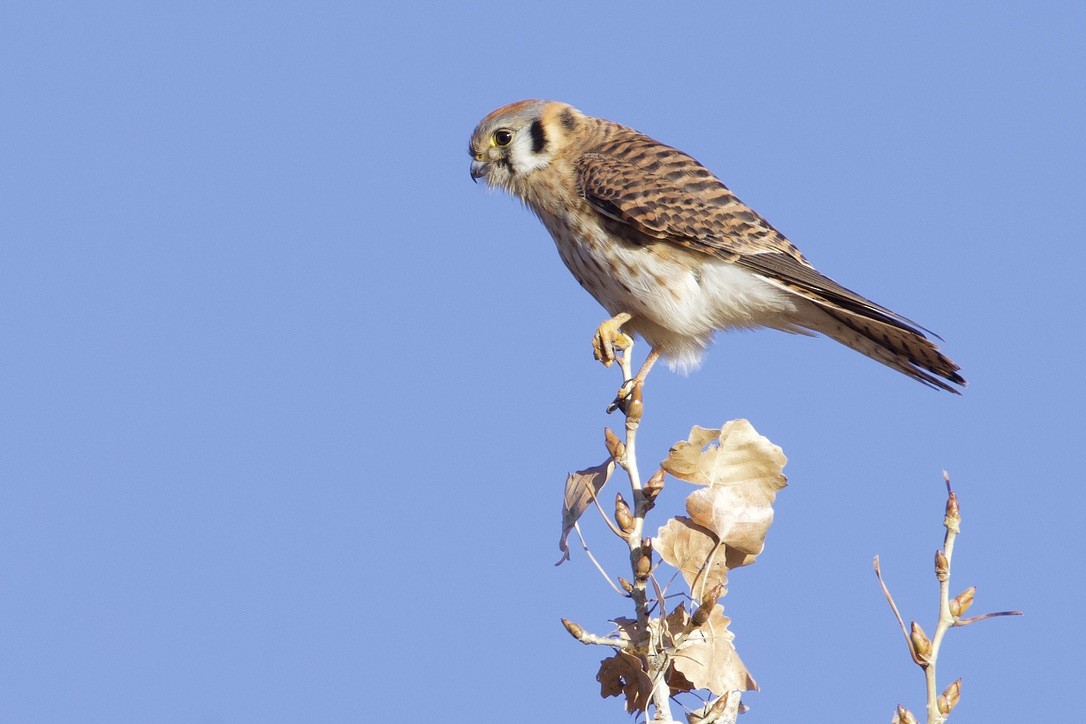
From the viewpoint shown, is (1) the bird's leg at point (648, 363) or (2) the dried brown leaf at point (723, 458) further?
(1) the bird's leg at point (648, 363)

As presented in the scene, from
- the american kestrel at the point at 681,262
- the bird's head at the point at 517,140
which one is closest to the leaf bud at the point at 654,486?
the american kestrel at the point at 681,262

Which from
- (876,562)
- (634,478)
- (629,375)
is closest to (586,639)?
(634,478)

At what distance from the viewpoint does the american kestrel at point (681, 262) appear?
12.5 ft

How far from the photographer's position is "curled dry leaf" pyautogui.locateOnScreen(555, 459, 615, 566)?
2412 mm

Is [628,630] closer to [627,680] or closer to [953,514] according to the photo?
[627,680]

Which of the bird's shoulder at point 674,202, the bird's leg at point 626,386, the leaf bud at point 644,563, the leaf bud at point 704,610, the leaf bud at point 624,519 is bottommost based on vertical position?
the leaf bud at point 704,610

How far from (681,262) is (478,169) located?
0.94m

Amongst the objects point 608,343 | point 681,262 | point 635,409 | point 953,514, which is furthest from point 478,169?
point 953,514

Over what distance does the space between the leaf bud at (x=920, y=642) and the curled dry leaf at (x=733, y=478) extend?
1.81ft

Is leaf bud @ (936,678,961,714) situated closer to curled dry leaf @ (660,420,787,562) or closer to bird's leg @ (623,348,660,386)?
curled dry leaf @ (660,420,787,562)

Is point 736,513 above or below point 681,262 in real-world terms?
below

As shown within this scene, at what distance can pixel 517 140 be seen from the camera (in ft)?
14.6

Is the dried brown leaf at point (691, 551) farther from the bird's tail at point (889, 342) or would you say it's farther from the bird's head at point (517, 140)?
the bird's head at point (517, 140)

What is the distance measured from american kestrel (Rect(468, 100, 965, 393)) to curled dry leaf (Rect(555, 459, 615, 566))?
1310 millimetres
